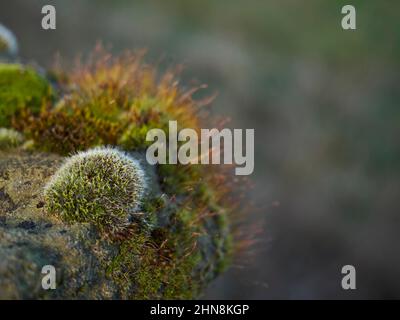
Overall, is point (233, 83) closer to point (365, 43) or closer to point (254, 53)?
point (254, 53)

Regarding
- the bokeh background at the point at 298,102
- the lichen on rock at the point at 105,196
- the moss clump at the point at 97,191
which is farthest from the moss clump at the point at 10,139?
the bokeh background at the point at 298,102

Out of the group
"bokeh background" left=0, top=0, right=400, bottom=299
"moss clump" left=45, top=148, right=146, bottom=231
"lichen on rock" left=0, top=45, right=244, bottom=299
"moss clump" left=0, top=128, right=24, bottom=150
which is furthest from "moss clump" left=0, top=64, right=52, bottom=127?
"bokeh background" left=0, top=0, right=400, bottom=299

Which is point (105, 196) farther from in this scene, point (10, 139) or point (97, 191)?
point (10, 139)

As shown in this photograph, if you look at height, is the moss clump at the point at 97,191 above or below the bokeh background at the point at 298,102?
below

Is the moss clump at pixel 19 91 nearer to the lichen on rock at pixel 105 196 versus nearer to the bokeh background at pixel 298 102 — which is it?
the lichen on rock at pixel 105 196

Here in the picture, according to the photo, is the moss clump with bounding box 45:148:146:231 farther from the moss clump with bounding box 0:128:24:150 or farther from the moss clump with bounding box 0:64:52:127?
the moss clump with bounding box 0:64:52:127

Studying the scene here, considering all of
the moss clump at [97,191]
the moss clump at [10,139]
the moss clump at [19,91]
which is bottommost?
the moss clump at [97,191]
